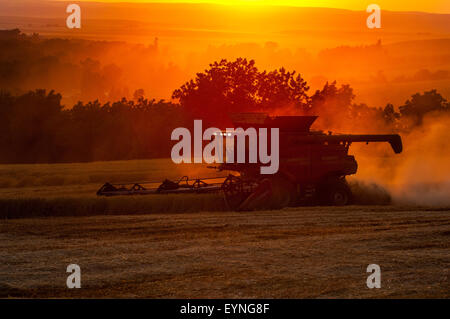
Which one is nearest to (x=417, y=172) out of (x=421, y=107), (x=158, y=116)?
(x=158, y=116)

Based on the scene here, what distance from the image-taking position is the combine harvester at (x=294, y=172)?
21859 millimetres

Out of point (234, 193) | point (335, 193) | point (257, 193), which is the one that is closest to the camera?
point (257, 193)

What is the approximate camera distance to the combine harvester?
71.7ft

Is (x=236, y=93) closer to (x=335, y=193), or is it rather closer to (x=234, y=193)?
(x=335, y=193)

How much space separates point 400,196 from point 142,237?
10314 millimetres

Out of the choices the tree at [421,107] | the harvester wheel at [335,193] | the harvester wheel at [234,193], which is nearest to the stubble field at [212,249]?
the harvester wheel at [234,193]

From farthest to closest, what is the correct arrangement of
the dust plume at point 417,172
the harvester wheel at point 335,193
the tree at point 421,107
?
the tree at point 421,107, the dust plume at point 417,172, the harvester wheel at point 335,193

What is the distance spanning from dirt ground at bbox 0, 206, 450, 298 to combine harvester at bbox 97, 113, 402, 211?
0.71 metres

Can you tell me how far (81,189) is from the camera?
27.2 metres

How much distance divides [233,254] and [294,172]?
22.3 ft

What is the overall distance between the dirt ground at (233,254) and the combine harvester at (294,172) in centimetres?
71

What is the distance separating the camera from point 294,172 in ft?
71.9

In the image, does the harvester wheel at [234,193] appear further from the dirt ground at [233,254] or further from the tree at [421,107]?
the tree at [421,107]
